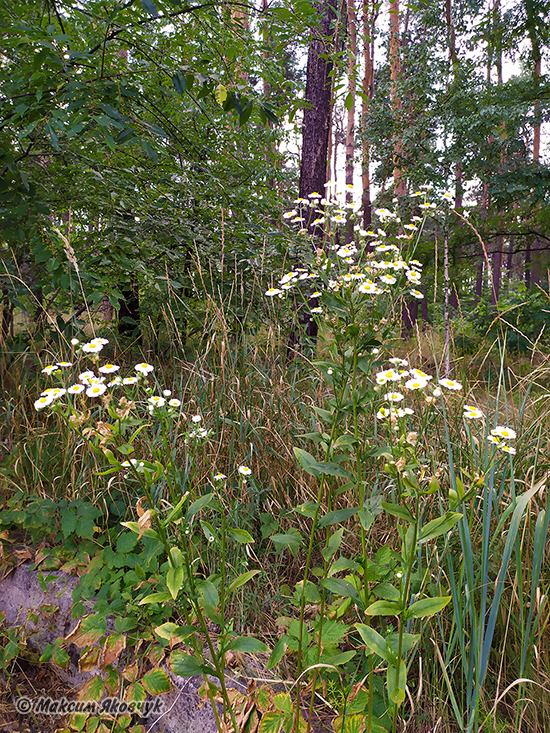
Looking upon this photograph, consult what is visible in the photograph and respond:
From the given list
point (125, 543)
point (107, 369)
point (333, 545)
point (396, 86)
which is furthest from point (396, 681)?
point (396, 86)

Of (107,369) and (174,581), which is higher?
(107,369)

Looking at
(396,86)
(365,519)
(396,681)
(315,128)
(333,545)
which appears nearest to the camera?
(396,681)

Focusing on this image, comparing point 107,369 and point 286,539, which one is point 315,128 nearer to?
point 107,369

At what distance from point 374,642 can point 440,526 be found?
28cm

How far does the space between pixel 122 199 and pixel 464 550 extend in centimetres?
245

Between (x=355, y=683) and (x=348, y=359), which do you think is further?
(x=355, y=683)

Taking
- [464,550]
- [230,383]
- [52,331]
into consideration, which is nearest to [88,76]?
[52,331]

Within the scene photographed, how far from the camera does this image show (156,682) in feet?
4.44

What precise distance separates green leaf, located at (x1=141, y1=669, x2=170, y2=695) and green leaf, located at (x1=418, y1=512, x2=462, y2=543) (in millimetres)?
1006

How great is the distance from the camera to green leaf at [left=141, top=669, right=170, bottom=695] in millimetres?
1335

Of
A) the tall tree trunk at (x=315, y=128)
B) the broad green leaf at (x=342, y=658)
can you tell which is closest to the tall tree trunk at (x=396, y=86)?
the tall tree trunk at (x=315, y=128)

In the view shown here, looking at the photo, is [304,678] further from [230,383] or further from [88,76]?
[88,76]

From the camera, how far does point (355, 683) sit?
1.29m

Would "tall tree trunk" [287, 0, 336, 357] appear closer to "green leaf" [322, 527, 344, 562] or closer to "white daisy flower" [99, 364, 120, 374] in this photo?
"white daisy flower" [99, 364, 120, 374]
